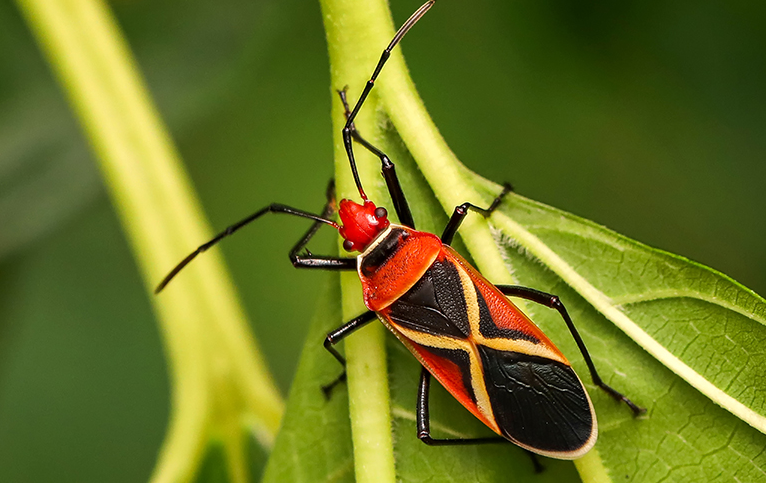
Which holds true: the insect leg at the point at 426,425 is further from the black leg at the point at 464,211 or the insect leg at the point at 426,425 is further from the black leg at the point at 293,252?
the black leg at the point at 293,252

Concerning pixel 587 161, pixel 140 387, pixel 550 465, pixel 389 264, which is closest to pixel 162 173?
pixel 389 264

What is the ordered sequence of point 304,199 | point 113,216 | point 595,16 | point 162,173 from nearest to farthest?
point 162,173
point 595,16
point 304,199
point 113,216

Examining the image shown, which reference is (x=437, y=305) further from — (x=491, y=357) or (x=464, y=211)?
(x=464, y=211)

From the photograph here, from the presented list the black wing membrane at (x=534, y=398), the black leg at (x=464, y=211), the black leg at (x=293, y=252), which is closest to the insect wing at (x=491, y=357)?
the black wing membrane at (x=534, y=398)

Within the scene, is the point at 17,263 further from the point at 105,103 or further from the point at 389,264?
the point at 389,264

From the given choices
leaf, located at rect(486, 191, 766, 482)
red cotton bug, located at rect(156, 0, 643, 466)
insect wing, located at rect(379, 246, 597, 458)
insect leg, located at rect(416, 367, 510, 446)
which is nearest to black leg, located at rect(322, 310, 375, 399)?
red cotton bug, located at rect(156, 0, 643, 466)
